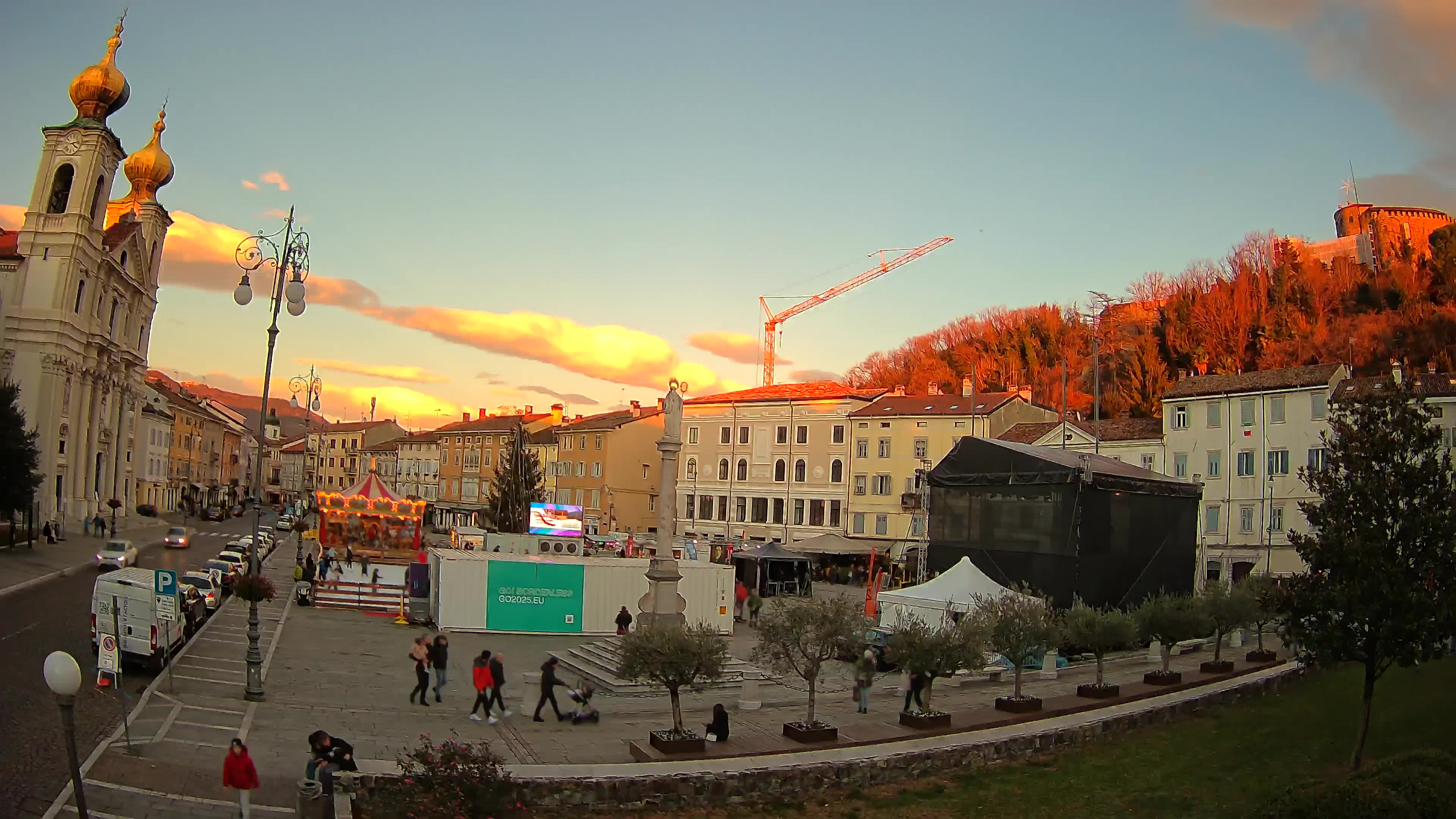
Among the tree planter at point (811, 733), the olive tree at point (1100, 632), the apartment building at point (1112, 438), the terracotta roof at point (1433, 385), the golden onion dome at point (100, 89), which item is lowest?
the tree planter at point (811, 733)

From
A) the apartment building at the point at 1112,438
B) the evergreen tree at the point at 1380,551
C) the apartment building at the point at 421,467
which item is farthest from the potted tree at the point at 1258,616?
the apartment building at the point at 421,467

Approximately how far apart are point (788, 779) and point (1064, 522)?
2123cm

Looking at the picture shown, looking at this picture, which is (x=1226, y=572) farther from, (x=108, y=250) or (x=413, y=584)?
(x=108, y=250)

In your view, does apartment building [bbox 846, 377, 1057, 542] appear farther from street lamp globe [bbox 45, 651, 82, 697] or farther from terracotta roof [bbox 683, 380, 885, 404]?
street lamp globe [bbox 45, 651, 82, 697]

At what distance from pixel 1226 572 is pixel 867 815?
38133mm

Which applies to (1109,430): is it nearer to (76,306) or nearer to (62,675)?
(62,675)

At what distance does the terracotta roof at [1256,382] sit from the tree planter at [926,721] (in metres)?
34.5

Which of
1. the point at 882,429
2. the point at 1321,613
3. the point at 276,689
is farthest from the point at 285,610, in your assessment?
the point at 882,429

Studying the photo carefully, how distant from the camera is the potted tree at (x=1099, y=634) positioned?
22391 millimetres

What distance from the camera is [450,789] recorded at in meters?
11.6

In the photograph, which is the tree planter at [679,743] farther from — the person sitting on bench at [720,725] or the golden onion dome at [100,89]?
the golden onion dome at [100,89]

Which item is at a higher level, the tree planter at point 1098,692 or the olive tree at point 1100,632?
the olive tree at point 1100,632

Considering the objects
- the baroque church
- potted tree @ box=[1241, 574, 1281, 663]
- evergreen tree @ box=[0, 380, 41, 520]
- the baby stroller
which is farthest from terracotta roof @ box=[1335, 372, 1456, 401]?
the baroque church

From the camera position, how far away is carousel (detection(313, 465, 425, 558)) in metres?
44.3
